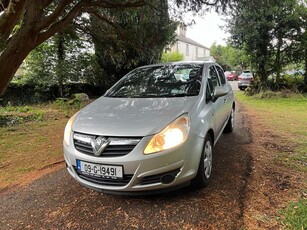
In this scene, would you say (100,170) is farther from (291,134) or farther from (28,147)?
(291,134)

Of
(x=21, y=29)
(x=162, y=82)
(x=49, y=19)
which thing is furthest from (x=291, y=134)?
(x=21, y=29)

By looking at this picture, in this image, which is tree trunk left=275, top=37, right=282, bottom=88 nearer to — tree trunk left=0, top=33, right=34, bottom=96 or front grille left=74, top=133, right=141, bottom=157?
tree trunk left=0, top=33, right=34, bottom=96

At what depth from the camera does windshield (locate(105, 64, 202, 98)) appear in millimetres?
3768

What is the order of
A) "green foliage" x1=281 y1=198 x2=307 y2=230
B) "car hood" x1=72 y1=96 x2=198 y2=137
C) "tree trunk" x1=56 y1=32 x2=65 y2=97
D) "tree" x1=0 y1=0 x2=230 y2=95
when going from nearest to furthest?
"green foliage" x1=281 y1=198 x2=307 y2=230
"car hood" x1=72 y1=96 x2=198 y2=137
"tree" x1=0 y1=0 x2=230 y2=95
"tree trunk" x1=56 y1=32 x2=65 y2=97

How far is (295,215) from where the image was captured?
2.70 m

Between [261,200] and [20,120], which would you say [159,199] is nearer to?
[261,200]

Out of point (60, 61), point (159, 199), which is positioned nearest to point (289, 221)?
point (159, 199)

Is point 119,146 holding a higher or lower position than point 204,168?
higher

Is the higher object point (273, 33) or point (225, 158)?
point (273, 33)

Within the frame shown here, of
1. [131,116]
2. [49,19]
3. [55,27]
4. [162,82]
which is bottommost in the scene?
[131,116]

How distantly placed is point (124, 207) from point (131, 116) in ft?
3.34

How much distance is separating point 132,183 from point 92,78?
12202 mm

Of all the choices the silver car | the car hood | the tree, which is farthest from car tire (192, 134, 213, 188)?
the tree

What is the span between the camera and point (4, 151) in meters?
5.27
